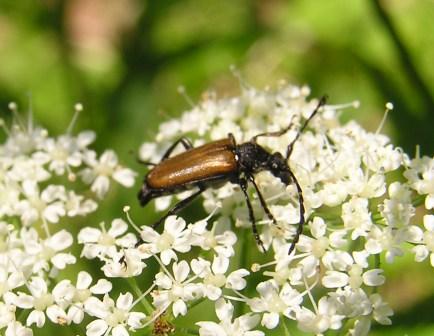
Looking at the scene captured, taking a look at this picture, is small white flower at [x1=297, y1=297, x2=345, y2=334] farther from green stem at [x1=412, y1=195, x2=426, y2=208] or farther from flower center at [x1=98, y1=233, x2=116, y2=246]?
flower center at [x1=98, y1=233, x2=116, y2=246]

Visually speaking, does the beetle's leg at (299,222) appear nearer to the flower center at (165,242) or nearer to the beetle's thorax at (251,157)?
the beetle's thorax at (251,157)

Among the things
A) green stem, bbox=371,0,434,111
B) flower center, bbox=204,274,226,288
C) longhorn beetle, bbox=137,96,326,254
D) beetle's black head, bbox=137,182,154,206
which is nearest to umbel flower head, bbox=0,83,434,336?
flower center, bbox=204,274,226,288

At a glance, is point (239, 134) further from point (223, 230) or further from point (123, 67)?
point (123, 67)

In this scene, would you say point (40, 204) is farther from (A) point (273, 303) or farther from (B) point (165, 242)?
(A) point (273, 303)

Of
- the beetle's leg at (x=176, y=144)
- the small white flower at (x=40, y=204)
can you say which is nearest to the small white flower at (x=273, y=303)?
the beetle's leg at (x=176, y=144)

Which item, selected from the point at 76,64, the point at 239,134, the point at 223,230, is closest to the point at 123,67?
the point at 76,64
